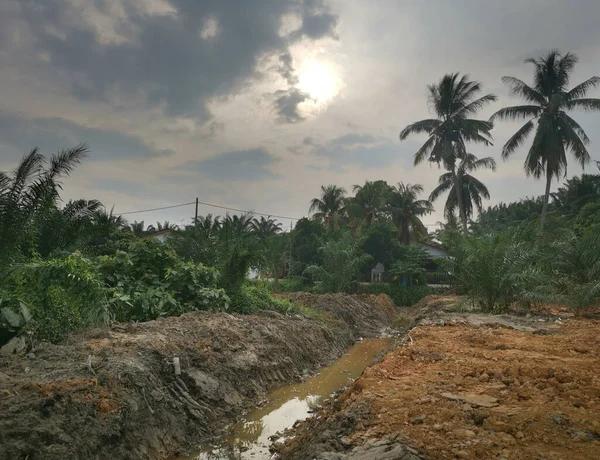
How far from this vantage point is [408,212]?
4028cm

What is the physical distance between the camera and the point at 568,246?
15531 millimetres

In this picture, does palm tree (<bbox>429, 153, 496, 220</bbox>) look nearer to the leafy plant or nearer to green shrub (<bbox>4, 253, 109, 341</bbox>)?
the leafy plant

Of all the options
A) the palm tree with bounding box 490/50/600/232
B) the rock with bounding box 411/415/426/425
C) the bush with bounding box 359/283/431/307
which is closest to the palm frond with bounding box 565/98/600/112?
the palm tree with bounding box 490/50/600/232

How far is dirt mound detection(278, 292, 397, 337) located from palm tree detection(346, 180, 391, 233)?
16044mm

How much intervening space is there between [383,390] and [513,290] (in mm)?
10848

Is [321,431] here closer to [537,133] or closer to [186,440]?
[186,440]

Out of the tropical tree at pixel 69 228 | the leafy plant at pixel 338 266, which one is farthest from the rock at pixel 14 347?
the leafy plant at pixel 338 266

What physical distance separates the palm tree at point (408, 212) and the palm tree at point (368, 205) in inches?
39.9

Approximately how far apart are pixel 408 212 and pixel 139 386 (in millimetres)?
36398

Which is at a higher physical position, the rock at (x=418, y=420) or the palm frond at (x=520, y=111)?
the palm frond at (x=520, y=111)

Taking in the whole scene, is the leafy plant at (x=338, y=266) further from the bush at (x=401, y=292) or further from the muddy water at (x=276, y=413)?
the muddy water at (x=276, y=413)

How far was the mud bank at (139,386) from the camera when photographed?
4672mm

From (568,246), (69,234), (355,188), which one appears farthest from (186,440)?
(355,188)

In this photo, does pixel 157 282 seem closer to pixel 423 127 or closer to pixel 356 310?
pixel 356 310
